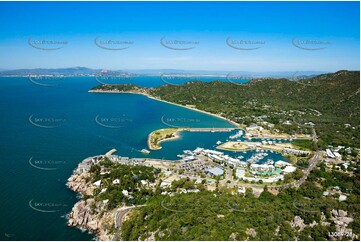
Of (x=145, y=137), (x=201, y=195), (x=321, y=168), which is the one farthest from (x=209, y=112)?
(x=201, y=195)

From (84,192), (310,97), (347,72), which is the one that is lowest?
(84,192)

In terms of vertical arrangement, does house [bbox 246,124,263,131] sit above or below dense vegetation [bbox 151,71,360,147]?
below

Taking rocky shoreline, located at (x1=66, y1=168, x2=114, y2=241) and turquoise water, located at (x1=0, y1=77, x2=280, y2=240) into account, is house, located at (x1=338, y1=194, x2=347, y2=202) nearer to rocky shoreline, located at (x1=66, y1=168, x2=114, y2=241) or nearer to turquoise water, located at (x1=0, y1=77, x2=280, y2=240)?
turquoise water, located at (x1=0, y1=77, x2=280, y2=240)

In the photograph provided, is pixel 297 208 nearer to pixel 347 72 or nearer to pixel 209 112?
pixel 209 112

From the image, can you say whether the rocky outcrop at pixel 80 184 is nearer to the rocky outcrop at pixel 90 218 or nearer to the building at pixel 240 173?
the rocky outcrop at pixel 90 218

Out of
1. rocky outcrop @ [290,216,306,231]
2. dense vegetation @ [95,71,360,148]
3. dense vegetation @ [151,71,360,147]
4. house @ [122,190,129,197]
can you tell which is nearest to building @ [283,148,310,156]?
dense vegetation @ [95,71,360,148]

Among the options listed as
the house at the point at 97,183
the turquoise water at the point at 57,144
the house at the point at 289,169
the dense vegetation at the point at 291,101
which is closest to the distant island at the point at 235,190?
the house at the point at 97,183

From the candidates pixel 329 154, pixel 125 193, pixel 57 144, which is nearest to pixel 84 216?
pixel 125 193

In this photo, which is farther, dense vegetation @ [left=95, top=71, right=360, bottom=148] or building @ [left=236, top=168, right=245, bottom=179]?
dense vegetation @ [left=95, top=71, right=360, bottom=148]
